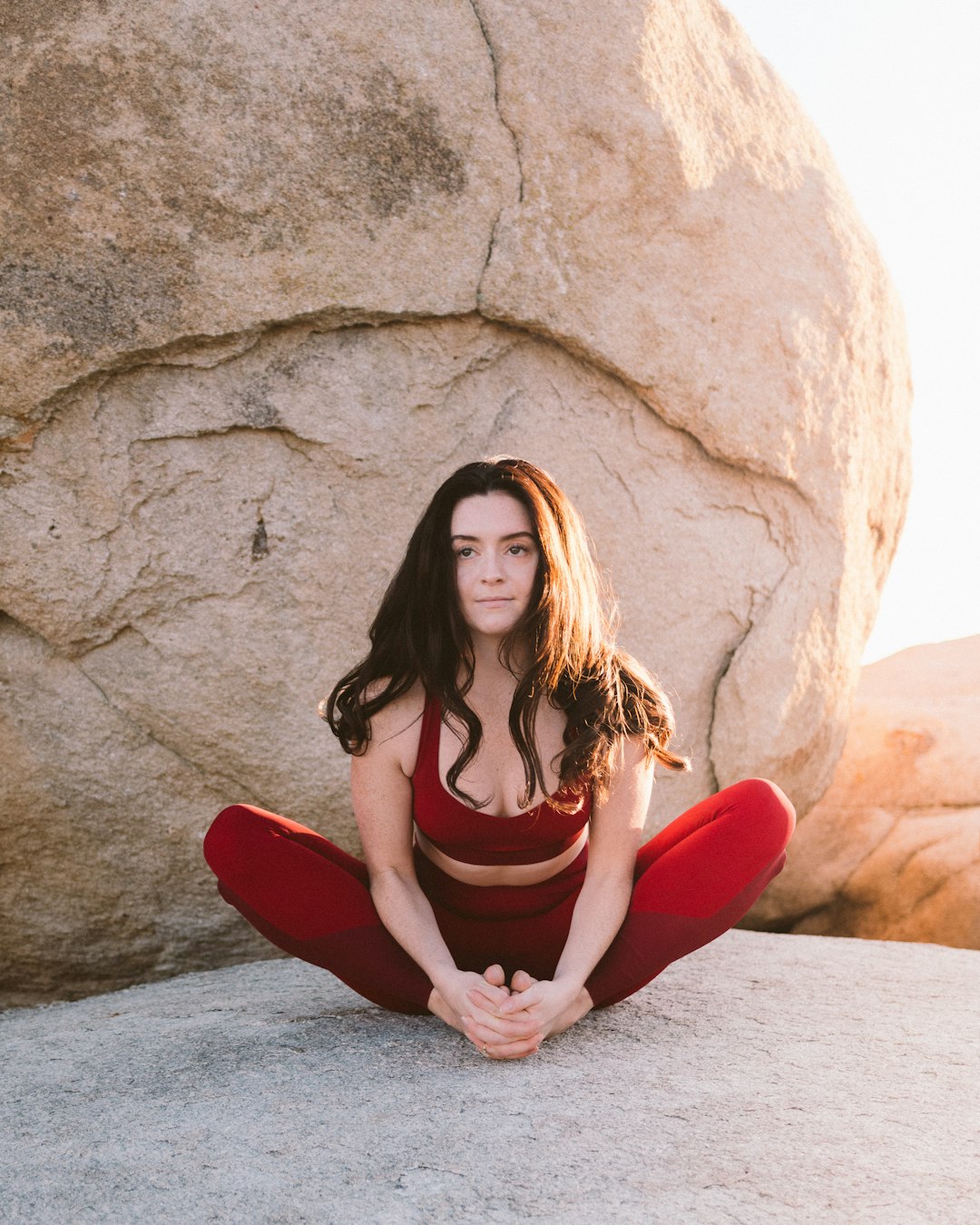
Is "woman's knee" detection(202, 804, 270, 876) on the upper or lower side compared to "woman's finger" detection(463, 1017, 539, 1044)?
upper

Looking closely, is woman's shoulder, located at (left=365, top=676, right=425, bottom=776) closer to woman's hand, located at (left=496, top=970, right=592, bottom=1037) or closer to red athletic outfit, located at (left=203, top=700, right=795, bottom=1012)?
red athletic outfit, located at (left=203, top=700, right=795, bottom=1012)

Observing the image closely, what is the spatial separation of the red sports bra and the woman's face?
0.73ft

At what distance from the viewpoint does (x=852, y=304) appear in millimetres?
3479

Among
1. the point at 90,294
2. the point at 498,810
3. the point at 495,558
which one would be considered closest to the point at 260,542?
the point at 90,294

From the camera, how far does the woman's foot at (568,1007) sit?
2.12 m

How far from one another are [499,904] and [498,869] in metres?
0.07

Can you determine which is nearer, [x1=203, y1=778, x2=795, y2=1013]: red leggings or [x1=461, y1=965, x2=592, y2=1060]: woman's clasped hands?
[x1=461, y1=965, x2=592, y2=1060]: woman's clasped hands

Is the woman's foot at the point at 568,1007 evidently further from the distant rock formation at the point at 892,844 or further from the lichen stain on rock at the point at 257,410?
the distant rock formation at the point at 892,844

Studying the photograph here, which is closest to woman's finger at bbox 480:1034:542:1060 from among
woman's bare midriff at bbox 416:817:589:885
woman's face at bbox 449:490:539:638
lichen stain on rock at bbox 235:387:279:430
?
woman's bare midriff at bbox 416:817:589:885

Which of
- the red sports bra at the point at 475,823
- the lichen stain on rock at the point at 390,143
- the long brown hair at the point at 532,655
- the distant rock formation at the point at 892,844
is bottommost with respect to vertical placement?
the distant rock formation at the point at 892,844

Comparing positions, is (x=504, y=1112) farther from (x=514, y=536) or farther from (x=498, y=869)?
(x=514, y=536)

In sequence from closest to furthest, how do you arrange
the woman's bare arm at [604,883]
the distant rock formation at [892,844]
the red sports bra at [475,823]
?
the woman's bare arm at [604,883], the red sports bra at [475,823], the distant rock formation at [892,844]

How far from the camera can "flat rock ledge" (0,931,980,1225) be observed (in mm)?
1544

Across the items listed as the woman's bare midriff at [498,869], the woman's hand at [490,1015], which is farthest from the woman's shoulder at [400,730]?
the woman's hand at [490,1015]
